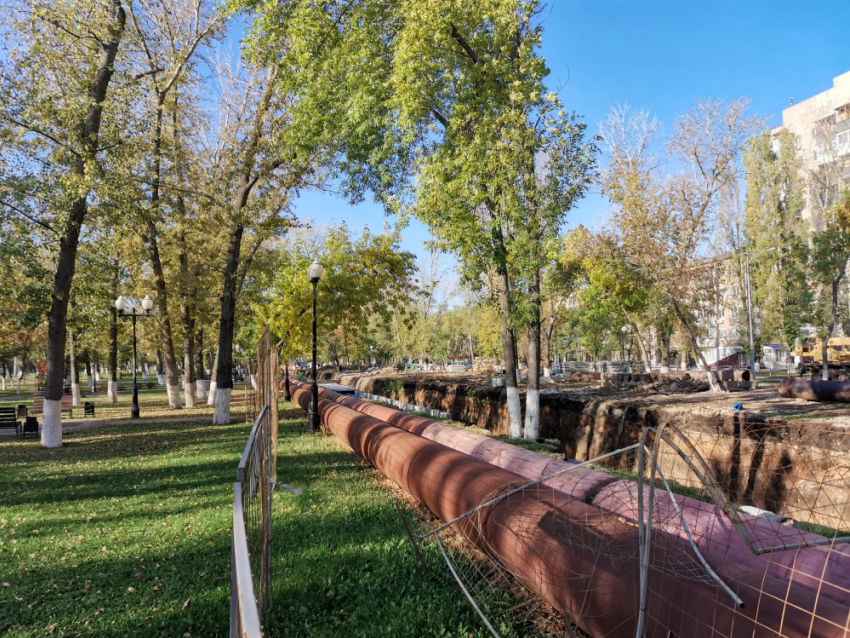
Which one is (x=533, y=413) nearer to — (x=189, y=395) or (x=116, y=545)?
(x=116, y=545)

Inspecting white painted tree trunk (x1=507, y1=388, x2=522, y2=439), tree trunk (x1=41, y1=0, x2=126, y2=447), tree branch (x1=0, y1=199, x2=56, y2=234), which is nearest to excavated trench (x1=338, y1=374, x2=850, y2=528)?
white painted tree trunk (x1=507, y1=388, x2=522, y2=439)

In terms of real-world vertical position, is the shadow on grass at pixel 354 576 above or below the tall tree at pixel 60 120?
below

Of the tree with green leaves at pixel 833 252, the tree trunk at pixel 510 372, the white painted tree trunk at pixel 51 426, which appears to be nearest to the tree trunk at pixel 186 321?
the white painted tree trunk at pixel 51 426

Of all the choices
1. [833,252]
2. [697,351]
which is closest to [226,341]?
[697,351]

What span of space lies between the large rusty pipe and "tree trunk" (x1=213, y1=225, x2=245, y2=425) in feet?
59.8

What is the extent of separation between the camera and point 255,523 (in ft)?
12.0

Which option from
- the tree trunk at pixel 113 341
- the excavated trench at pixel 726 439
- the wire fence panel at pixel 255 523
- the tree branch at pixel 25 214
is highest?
the tree branch at pixel 25 214

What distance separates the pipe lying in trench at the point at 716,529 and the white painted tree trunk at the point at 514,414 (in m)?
5.80

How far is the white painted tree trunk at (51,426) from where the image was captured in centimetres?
1199

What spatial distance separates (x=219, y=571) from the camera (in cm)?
454

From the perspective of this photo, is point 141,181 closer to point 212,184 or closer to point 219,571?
point 212,184

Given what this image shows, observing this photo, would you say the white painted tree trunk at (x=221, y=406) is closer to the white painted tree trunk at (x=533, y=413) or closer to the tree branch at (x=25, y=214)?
the tree branch at (x=25, y=214)

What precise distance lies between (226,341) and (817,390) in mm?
19378

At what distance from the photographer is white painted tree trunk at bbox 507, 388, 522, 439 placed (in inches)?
504
